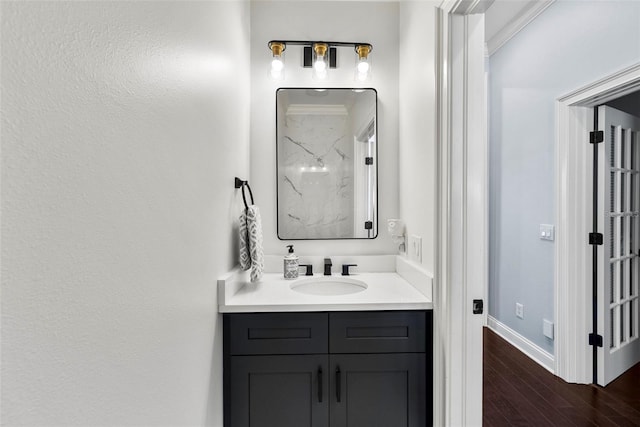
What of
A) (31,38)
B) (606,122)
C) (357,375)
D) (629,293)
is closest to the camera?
(31,38)

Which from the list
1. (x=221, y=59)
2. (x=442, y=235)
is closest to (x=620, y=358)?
(x=442, y=235)

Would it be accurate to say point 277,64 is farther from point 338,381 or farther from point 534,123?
point 534,123

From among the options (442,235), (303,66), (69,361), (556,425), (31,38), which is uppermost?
(303,66)

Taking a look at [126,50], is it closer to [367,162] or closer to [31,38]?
[31,38]

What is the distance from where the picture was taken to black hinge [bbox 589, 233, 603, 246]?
7.20 feet

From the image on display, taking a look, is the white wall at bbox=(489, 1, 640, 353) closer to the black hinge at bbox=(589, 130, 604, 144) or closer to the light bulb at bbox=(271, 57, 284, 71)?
the black hinge at bbox=(589, 130, 604, 144)

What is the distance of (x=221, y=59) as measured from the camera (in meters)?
1.34

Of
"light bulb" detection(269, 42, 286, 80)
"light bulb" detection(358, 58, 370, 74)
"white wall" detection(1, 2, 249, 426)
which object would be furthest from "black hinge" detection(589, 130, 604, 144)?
"white wall" detection(1, 2, 249, 426)

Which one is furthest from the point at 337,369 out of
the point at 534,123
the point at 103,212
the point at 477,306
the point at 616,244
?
the point at 534,123

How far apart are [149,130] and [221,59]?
2.42 ft

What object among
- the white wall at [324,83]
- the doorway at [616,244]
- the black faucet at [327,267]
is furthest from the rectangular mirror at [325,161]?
the doorway at [616,244]

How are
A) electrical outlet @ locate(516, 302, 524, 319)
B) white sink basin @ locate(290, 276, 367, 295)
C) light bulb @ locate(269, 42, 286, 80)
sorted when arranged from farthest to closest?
electrical outlet @ locate(516, 302, 524, 319)
light bulb @ locate(269, 42, 286, 80)
white sink basin @ locate(290, 276, 367, 295)

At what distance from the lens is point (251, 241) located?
157 centimetres

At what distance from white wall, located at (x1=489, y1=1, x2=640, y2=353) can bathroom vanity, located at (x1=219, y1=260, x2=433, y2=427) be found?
167 centimetres
